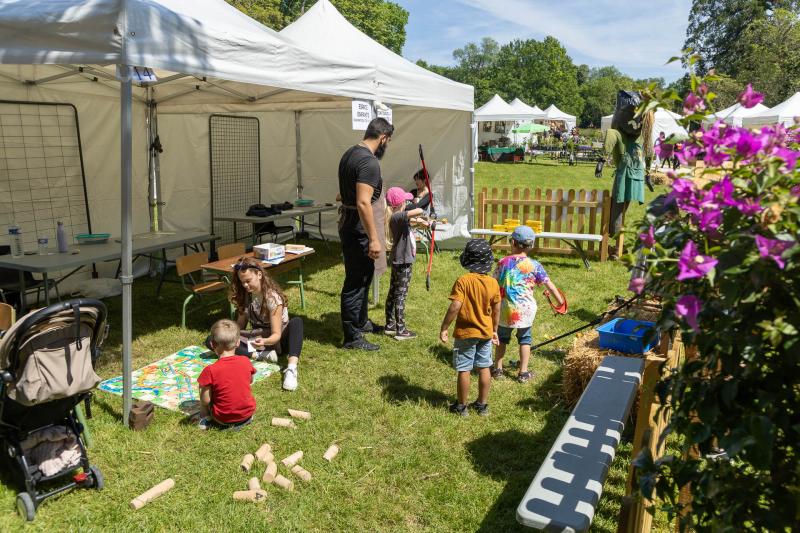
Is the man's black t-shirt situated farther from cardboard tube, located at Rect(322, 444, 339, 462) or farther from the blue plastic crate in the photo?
the blue plastic crate

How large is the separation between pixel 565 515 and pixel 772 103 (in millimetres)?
44181

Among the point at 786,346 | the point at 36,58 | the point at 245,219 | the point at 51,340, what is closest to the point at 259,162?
the point at 245,219

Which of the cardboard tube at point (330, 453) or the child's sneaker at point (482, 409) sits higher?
the child's sneaker at point (482, 409)

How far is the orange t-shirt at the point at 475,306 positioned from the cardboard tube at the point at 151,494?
1971mm

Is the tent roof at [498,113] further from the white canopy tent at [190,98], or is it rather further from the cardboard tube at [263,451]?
the cardboard tube at [263,451]

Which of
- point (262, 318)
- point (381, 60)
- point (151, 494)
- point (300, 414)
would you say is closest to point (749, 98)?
point (151, 494)

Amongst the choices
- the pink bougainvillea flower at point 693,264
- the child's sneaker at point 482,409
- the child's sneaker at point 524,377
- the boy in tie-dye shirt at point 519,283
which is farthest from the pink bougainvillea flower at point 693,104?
the child's sneaker at point 524,377

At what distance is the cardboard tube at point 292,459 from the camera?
3.52 m

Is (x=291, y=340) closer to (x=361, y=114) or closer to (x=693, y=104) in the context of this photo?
A: (x=361, y=114)

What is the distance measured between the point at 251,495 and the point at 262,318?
7.21 feet

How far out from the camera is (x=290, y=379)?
4.61m

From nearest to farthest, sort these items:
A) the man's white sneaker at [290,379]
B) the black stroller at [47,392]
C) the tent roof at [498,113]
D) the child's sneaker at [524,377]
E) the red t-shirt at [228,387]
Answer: the black stroller at [47,392] → the red t-shirt at [228,387] → the man's white sneaker at [290,379] → the child's sneaker at [524,377] → the tent roof at [498,113]

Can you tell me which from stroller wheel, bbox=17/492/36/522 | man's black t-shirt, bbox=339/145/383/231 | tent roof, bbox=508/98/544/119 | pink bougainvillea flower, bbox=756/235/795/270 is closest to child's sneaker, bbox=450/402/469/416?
man's black t-shirt, bbox=339/145/383/231

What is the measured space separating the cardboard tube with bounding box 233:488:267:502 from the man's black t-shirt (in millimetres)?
2596
